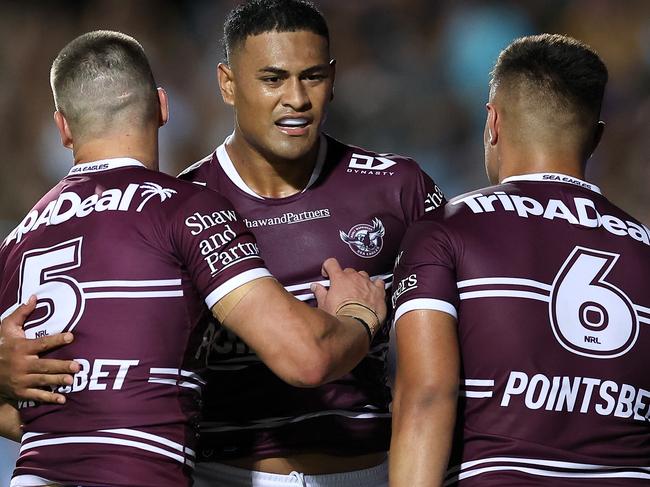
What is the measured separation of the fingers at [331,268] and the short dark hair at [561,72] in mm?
921

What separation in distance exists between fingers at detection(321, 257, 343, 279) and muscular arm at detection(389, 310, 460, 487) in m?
0.73

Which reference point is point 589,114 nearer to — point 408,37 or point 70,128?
point 70,128

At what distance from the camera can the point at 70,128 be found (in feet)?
12.7

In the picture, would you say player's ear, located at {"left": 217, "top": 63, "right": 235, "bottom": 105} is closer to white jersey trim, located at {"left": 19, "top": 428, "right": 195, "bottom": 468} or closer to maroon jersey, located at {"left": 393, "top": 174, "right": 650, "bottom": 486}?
maroon jersey, located at {"left": 393, "top": 174, "right": 650, "bottom": 486}

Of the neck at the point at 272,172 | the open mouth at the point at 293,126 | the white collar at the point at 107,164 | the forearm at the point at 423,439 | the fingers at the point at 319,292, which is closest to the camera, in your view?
the forearm at the point at 423,439

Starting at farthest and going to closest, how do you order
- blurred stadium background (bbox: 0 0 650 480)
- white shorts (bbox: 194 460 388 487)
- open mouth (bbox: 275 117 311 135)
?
blurred stadium background (bbox: 0 0 650 480)
open mouth (bbox: 275 117 311 135)
white shorts (bbox: 194 460 388 487)

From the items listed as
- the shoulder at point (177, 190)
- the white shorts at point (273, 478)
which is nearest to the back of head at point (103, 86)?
the shoulder at point (177, 190)


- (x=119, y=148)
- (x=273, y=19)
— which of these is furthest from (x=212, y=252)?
(x=273, y=19)

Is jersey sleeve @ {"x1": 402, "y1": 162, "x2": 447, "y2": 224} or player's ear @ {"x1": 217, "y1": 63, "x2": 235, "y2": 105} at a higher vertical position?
player's ear @ {"x1": 217, "y1": 63, "x2": 235, "y2": 105}

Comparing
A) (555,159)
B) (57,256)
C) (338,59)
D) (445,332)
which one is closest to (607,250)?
(555,159)

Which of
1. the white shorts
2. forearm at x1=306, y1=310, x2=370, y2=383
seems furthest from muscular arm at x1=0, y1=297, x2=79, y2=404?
the white shorts

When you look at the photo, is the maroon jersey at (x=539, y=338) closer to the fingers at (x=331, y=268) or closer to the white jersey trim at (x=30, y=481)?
the fingers at (x=331, y=268)

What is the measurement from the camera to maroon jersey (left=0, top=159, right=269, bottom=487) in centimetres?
343

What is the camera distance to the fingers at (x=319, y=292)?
13.4 ft
